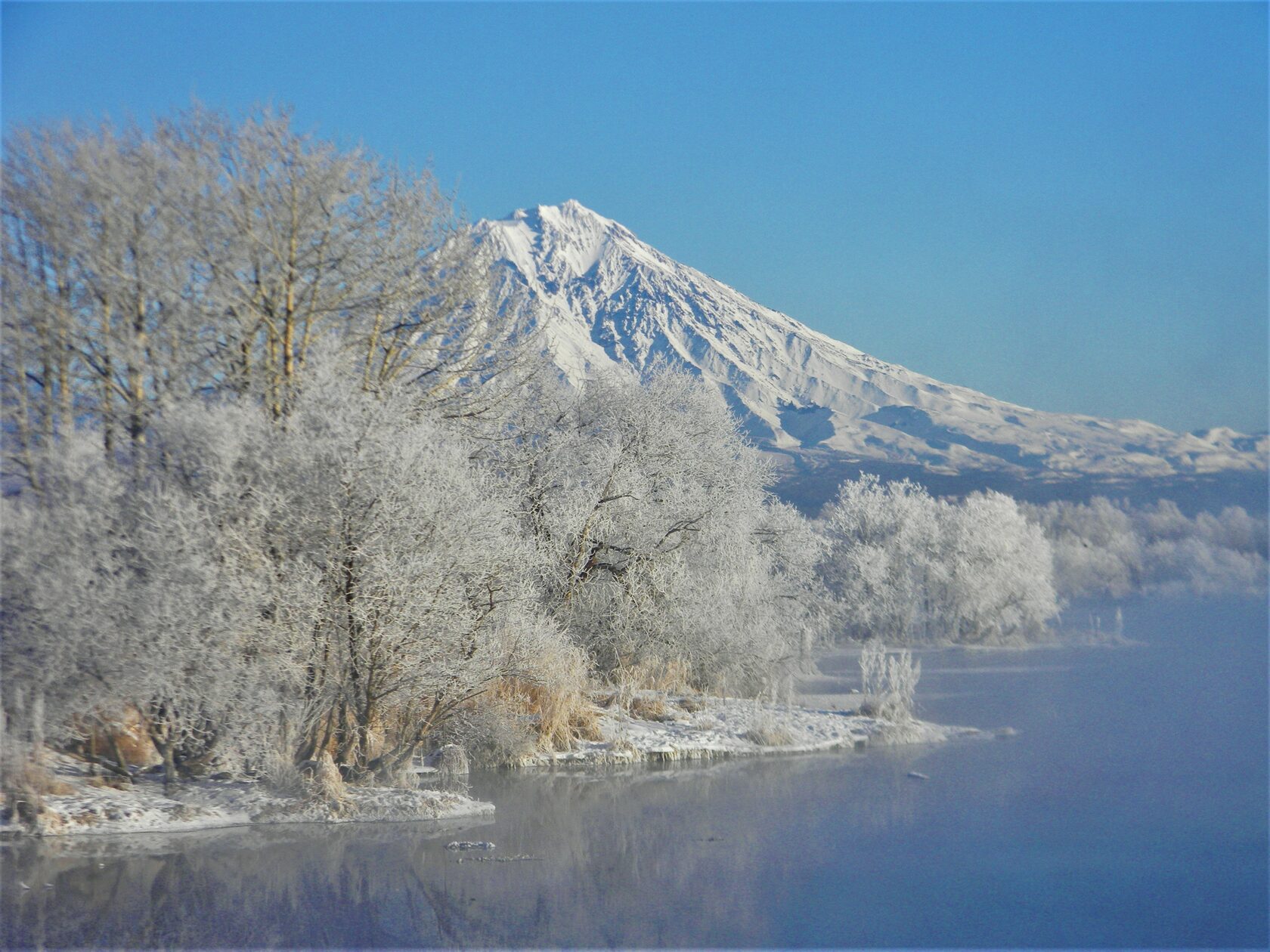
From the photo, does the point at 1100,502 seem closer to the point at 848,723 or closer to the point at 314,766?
the point at 848,723

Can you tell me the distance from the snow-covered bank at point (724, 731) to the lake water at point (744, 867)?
76 cm

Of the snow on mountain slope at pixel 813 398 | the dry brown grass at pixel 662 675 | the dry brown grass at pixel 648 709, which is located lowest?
the dry brown grass at pixel 648 709

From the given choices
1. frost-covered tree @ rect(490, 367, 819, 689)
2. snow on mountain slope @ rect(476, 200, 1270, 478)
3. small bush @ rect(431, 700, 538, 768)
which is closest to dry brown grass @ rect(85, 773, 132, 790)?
small bush @ rect(431, 700, 538, 768)

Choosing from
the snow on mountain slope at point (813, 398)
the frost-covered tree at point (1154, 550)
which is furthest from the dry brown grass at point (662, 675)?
the snow on mountain slope at point (813, 398)

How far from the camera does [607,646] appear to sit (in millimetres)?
19594

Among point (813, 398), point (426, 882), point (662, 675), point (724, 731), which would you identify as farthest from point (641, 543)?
point (813, 398)

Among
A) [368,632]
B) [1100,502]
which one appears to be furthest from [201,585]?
[1100,502]

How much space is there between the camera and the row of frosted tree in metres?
10.2

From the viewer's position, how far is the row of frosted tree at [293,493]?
10172 mm

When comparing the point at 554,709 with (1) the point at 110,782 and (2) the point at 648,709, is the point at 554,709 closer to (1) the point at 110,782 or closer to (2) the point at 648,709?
(2) the point at 648,709

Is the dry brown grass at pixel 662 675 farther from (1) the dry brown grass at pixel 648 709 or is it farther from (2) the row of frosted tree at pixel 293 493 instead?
(1) the dry brown grass at pixel 648 709

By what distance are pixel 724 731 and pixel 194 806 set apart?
817 cm

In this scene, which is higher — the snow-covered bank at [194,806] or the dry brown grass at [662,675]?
the dry brown grass at [662,675]

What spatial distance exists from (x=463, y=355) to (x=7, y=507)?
686cm
